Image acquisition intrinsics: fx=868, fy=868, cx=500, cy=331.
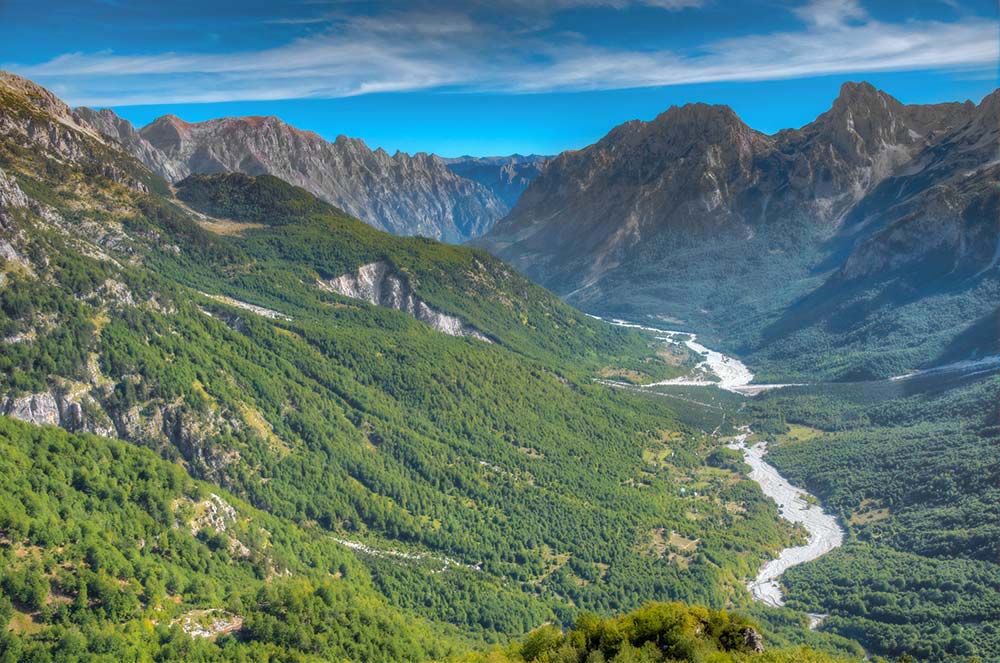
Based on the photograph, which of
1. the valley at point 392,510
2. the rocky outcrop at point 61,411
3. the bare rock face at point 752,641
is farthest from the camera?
the rocky outcrop at point 61,411

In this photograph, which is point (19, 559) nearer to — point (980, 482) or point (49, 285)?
point (49, 285)

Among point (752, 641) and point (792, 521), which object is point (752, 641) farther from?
point (792, 521)

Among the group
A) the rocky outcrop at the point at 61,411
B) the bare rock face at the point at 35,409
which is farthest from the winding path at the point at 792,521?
the bare rock face at the point at 35,409

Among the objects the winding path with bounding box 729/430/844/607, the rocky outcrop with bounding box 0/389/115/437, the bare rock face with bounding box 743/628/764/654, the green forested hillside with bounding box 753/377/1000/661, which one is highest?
the rocky outcrop with bounding box 0/389/115/437

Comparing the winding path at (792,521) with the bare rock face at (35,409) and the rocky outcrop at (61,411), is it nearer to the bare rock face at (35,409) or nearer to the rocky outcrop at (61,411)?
the rocky outcrop at (61,411)

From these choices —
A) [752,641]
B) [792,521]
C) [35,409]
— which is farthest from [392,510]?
[752,641]

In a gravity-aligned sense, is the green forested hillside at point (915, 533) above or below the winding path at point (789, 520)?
above

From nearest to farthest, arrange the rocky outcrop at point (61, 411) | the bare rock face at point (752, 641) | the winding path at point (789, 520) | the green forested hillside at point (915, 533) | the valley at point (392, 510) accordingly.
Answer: the bare rock face at point (752, 641)
the valley at point (392, 510)
the rocky outcrop at point (61, 411)
the green forested hillside at point (915, 533)
the winding path at point (789, 520)

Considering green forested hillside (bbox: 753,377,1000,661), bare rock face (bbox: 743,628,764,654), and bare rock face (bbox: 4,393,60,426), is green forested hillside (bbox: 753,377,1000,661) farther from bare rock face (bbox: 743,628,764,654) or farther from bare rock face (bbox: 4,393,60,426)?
bare rock face (bbox: 4,393,60,426)

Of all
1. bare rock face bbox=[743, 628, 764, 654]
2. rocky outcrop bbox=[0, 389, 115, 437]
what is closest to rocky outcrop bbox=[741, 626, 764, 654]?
bare rock face bbox=[743, 628, 764, 654]
